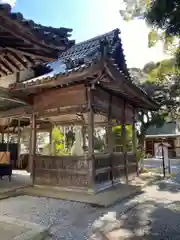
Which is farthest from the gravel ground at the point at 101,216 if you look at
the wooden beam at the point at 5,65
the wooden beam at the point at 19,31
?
the wooden beam at the point at 19,31

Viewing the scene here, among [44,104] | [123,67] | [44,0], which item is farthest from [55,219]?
[123,67]

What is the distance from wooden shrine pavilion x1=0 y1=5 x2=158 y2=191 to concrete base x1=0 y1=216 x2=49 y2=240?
2.57 m

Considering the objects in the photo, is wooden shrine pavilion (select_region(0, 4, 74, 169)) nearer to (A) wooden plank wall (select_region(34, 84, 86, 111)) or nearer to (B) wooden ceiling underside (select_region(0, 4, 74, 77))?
(B) wooden ceiling underside (select_region(0, 4, 74, 77))

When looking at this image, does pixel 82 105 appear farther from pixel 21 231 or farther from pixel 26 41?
pixel 26 41

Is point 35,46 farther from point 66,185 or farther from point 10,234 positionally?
point 66,185

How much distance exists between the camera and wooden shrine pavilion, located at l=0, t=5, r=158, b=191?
528 centimetres

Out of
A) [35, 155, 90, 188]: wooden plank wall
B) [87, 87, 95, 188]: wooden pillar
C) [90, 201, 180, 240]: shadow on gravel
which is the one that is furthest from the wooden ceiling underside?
[35, 155, 90, 188]: wooden plank wall

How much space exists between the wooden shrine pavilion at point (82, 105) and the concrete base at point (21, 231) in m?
2.57

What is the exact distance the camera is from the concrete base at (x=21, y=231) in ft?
9.06

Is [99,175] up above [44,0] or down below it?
below

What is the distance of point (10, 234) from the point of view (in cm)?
286

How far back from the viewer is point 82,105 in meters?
5.96

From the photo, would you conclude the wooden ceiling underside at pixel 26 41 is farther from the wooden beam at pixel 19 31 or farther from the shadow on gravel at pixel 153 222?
the shadow on gravel at pixel 153 222

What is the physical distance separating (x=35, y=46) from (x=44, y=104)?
458 centimetres
